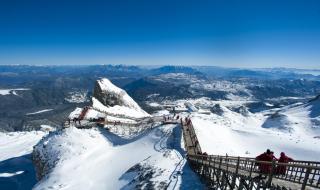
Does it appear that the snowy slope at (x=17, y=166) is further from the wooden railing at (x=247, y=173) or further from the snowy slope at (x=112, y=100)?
the wooden railing at (x=247, y=173)

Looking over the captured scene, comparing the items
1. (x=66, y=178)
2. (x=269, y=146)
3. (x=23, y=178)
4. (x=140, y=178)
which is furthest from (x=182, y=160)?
(x=23, y=178)

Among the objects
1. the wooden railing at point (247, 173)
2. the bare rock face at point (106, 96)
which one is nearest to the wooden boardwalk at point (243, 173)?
the wooden railing at point (247, 173)

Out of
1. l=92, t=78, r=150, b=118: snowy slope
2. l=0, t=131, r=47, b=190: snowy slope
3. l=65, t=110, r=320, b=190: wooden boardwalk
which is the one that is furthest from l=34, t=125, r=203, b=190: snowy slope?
l=92, t=78, r=150, b=118: snowy slope

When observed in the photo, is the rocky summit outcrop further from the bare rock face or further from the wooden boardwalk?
the wooden boardwalk

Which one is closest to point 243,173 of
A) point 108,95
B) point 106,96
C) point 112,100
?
point 106,96

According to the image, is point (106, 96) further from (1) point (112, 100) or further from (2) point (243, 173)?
(2) point (243, 173)
